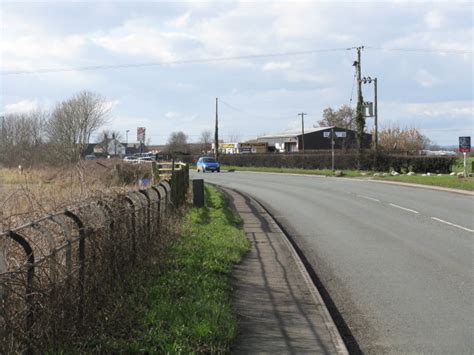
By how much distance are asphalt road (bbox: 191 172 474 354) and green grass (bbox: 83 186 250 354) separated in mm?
1508

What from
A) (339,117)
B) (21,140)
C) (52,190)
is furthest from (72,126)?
(339,117)

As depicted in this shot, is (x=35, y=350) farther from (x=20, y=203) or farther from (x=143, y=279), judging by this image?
(x=20, y=203)

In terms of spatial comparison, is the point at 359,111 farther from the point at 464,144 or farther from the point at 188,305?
the point at 188,305

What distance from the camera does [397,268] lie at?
31.3 ft

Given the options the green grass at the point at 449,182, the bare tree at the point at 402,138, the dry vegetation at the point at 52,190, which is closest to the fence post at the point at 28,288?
the dry vegetation at the point at 52,190

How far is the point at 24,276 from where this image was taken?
414 cm

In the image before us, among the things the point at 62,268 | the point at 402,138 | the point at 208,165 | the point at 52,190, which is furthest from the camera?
the point at 402,138

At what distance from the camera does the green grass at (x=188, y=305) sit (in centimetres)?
507

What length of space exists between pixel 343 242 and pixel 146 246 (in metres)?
5.55

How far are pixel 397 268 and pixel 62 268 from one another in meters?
6.27

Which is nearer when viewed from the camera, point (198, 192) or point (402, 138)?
point (198, 192)

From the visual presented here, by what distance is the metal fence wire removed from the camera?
159 inches

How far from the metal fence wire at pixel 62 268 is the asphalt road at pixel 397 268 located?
2.80 m

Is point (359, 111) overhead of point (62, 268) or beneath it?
overhead
